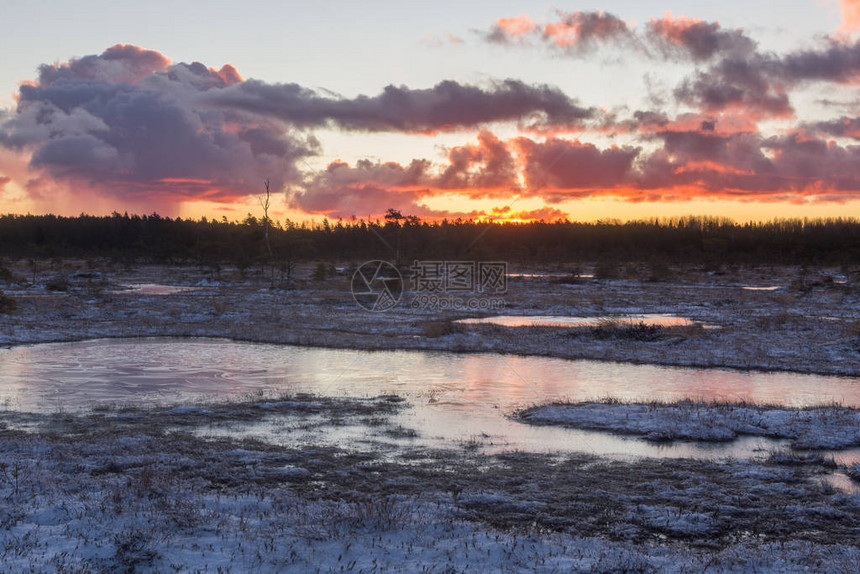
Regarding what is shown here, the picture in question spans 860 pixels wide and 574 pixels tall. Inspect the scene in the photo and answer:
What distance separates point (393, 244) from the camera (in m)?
124

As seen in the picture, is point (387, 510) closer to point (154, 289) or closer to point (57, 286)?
point (57, 286)

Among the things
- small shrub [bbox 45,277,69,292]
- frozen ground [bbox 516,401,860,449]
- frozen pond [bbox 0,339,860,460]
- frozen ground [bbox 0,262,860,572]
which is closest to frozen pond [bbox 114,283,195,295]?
small shrub [bbox 45,277,69,292]

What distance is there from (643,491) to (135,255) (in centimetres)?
12045

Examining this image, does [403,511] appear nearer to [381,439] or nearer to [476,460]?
[476,460]

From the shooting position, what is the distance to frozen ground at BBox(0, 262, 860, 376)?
93.8ft

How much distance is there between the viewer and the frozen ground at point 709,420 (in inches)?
592

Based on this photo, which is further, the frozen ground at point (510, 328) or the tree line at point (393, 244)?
the tree line at point (393, 244)

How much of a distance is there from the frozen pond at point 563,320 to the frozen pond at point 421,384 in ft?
33.2

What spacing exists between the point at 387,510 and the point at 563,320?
1274 inches

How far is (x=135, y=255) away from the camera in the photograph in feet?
386

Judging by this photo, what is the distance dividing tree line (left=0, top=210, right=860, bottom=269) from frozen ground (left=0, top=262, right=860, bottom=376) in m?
29.4

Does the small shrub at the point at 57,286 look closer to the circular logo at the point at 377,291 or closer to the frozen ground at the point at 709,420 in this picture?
the circular logo at the point at 377,291

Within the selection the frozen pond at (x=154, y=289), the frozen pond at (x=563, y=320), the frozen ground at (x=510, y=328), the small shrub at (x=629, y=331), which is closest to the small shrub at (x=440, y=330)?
the frozen ground at (x=510, y=328)

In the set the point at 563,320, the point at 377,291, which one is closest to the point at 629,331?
the point at 563,320
